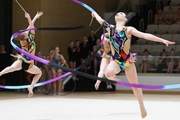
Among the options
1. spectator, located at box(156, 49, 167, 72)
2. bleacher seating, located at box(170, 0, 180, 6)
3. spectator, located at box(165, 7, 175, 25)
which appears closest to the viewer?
spectator, located at box(156, 49, 167, 72)

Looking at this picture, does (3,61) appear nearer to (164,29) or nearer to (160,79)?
(160,79)

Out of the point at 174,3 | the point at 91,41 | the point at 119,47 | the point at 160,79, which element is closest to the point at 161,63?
the point at 160,79

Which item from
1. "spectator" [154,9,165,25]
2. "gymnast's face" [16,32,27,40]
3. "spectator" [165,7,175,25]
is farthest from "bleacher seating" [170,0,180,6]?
"gymnast's face" [16,32,27,40]

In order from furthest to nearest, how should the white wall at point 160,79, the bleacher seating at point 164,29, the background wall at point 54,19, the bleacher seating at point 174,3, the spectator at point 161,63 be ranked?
the bleacher seating at point 174,3 < the bleacher seating at point 164,29 < the background wall at point 54,19 < the white wall at point 160,79 < the spectator at point 161,63

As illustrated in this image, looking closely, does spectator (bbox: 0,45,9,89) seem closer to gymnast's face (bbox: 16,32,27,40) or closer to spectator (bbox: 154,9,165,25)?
spectator (bbox: 154,9,165,25)

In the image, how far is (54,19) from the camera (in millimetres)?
19156

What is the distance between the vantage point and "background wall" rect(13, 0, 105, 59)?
18.4 metres

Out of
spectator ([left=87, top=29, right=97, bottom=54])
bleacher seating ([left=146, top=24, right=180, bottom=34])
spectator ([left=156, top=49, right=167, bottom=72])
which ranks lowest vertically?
spectator ([left=156, top=49, right=167, bottom=72])

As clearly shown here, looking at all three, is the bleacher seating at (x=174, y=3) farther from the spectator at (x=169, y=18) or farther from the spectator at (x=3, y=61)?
the spectator at (x=3, y=61)

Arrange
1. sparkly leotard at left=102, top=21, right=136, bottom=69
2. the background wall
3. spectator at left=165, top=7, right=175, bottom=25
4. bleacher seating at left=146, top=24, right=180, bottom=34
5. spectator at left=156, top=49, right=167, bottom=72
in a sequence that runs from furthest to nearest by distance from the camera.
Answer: spectator at left=165, top=7, right=175, bottom=25, bleacher seating at left=146, top=24, right=180, bottom=34, the background wall, spectator at left=156, top=49, right=167, bottom=72, sparkly leotard at left=102, top=21, right=136, bottom=69

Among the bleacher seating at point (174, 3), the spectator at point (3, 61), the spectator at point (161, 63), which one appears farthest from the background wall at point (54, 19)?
the spectator at point (161, 63)

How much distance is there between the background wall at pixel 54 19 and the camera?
1837 centimetres

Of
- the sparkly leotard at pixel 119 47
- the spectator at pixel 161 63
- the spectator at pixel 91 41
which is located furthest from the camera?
the spectator at pixel 91 41
